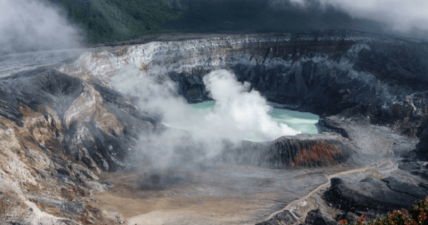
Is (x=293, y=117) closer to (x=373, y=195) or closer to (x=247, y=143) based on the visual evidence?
(x=247, y=143)

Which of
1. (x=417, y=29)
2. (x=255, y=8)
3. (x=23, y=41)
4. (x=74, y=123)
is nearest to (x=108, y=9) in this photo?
(x=23, y=41)

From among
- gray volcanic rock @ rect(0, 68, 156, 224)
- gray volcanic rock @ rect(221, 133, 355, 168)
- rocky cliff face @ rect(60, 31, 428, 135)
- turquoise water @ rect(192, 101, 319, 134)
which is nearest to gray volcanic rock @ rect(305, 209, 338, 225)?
gray volcanic rock @ rect(221, 133, 355, 168)

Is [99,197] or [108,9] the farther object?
[108,9]

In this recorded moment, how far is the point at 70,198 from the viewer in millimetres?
39500

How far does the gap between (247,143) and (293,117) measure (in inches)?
895

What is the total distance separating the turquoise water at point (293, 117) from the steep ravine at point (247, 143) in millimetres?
2255

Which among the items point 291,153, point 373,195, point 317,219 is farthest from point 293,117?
point 317,219

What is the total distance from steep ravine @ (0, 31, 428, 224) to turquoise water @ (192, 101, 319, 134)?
225cm

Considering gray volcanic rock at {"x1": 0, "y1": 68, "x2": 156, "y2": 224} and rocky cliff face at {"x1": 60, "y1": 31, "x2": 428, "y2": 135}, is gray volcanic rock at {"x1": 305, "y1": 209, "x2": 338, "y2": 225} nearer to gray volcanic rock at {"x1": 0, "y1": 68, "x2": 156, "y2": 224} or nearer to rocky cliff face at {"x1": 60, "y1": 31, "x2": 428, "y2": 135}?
gray volcanic rock at {"x1": 0, "y1": 68, "x2": 156, "y2": 224}

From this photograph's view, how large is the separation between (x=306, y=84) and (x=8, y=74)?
188 ft

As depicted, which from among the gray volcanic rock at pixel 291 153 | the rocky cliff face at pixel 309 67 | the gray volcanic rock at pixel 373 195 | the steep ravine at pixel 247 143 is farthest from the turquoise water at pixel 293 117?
the gray volcanic rock at pixel 373 195

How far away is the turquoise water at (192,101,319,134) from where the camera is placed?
6600 cm

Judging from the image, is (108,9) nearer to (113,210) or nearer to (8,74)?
(8,74)

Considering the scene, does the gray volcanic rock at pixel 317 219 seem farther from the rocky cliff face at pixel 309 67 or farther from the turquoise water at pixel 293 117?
the rocky cliff face at pixel 309 67
